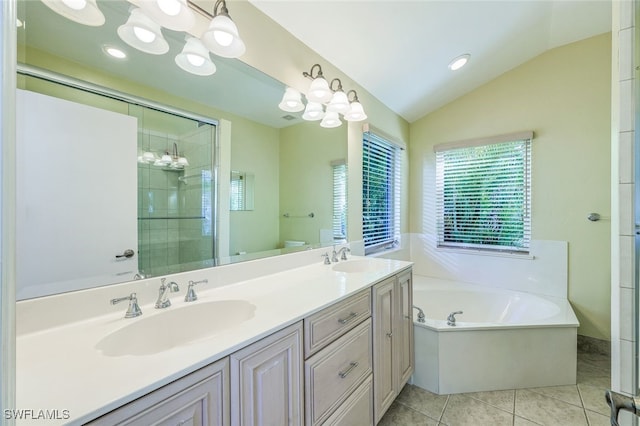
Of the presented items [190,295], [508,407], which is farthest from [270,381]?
[508,407]

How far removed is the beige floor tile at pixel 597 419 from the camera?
1.54 metres

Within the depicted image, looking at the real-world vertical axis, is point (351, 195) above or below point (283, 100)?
below

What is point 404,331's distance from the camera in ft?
5.55

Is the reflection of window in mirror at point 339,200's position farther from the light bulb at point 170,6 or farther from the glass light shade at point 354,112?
the light bulb at point 170,6

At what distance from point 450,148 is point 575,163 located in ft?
3.41

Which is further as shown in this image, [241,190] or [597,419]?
[597,419]

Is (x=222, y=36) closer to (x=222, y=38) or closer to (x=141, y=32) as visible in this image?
(x=222, y=38)

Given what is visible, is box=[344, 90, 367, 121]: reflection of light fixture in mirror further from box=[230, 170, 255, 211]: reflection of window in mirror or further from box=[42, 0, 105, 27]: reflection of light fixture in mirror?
box=[42, 0, 105, 27]: reflection of light fixture in mirror

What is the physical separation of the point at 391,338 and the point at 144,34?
1.88 meters

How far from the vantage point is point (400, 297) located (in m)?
1.63

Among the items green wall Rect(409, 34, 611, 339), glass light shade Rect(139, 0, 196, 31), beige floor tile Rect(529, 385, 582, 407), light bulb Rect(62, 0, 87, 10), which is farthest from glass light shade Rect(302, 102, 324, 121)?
beige floor tile Rect(529, 385, 582, 407)

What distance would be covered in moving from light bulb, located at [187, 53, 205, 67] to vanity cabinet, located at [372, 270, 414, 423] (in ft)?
4.52

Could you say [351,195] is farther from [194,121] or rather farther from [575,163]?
[575,163]

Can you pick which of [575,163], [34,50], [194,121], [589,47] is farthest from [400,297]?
[589,47]
